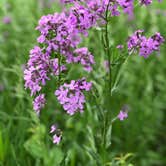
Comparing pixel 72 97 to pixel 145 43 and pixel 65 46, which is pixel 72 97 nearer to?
pixel 65 46

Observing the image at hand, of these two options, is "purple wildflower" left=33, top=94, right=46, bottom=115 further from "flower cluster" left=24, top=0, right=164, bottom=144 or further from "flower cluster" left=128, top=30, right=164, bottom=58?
"flower cluster" left=128, top=30, right=164, bottom=58

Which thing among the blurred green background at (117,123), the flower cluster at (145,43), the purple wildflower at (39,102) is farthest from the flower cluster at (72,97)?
the blurred green background at (117,123)

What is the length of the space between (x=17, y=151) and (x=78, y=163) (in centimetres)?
66

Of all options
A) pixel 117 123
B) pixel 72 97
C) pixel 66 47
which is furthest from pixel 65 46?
pixel 117 123

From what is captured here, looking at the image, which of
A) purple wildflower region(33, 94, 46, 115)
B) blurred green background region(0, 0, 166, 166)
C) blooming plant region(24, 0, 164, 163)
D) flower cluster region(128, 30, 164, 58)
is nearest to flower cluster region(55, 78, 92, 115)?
blooming plant region(24, 0, 164, 163)

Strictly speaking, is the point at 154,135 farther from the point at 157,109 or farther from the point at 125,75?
the point at 125,75

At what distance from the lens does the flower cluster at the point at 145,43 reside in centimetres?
188

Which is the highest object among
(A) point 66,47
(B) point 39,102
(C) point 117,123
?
(A) point 66,47

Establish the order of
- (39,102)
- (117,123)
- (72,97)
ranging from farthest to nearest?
(117,123) < (39,102) < (72,97)

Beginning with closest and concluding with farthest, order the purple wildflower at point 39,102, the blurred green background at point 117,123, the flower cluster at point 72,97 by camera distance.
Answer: the flower cluster at point 72,97
the purple wildflower at point 39,102
the blurred green background at point 117,123

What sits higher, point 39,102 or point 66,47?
point 66,47

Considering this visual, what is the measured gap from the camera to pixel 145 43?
6.23 ft

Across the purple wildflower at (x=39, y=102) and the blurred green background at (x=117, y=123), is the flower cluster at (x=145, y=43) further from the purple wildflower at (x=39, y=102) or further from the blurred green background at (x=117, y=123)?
the blurred green background at (x=117, y=123)

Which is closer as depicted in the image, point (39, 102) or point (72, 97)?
point (72, 97)
